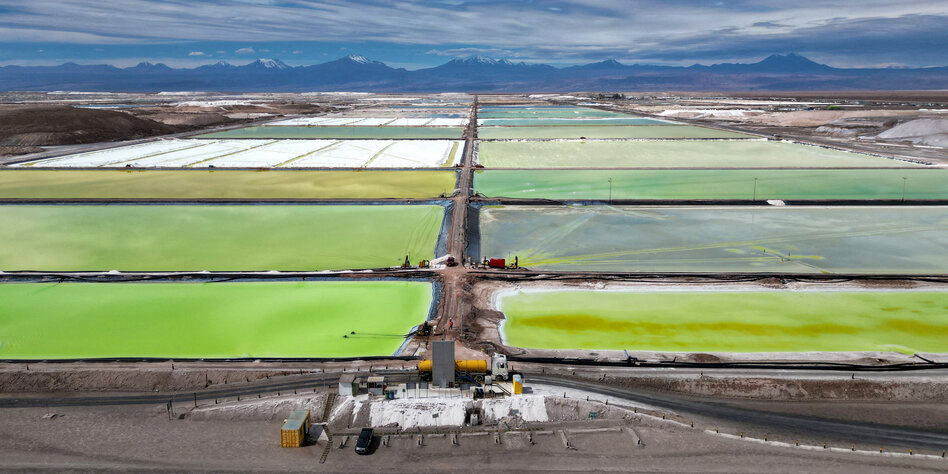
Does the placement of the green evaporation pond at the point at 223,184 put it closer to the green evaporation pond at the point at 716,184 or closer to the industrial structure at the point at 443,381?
the green evaporation pond at the point at 716,184

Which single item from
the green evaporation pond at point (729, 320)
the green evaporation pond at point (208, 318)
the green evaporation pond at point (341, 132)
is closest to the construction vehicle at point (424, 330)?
the green evaporation pond at point (208, 318)

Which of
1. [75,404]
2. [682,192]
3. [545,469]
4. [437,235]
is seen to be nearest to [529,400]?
[545,469]

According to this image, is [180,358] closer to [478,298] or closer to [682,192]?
[478,298]

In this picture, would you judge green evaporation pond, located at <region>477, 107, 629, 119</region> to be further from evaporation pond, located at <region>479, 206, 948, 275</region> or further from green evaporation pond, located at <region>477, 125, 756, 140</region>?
evaporation pond, located at <region>479, 206, 948, 275</region>

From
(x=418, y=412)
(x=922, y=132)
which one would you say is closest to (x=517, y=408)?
(x=418, y=412)

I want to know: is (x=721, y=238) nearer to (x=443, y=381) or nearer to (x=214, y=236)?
(x=443, y=381)
